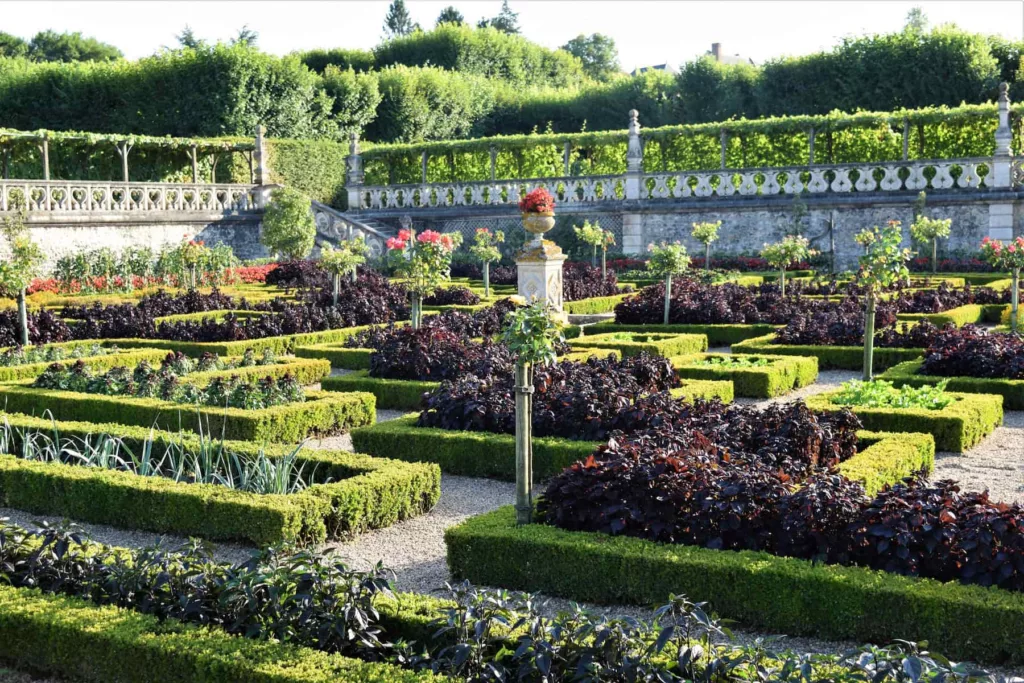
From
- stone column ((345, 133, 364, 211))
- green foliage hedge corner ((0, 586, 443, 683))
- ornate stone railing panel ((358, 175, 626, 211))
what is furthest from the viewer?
stone column ((345, 133, 364, 211))

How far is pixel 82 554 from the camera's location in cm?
556

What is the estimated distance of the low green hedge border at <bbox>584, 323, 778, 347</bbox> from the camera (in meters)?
16.2

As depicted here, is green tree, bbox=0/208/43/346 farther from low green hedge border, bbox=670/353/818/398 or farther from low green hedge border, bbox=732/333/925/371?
low green hedge border, bbox=732/333/925/371

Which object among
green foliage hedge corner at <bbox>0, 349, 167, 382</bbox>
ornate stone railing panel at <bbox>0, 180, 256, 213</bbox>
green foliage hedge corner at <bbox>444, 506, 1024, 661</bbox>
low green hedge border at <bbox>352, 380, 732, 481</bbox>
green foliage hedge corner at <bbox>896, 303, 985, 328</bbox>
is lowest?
green foliage hedge corner at <bbox>444, 506, 1024, 661</bbox>

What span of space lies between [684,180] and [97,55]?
145 ft

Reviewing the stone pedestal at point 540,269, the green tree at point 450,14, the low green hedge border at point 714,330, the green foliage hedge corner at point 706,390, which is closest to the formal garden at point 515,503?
the green foliage hedge corner at point 706,390

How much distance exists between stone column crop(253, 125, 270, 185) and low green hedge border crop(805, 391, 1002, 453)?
26.7m

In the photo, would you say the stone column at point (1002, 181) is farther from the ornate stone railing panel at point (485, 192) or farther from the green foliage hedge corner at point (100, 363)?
the green foliage hedge corner at point (100, 363)

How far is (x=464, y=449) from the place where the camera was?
29.6 feet

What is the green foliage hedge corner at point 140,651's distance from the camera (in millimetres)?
4438

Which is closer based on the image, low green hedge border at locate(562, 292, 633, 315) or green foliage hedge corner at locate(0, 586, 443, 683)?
green foliage hedge corner at locate(0, 586, 443, 683)

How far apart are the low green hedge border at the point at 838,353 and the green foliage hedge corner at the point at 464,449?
605 centimetres

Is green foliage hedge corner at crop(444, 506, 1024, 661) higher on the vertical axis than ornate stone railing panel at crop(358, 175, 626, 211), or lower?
lower

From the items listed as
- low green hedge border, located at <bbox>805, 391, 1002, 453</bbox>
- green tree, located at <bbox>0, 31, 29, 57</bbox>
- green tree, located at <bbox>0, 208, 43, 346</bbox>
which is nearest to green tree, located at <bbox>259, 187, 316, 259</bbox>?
green tree, located at <bbox>0, 208, 43, 346</bbox>
